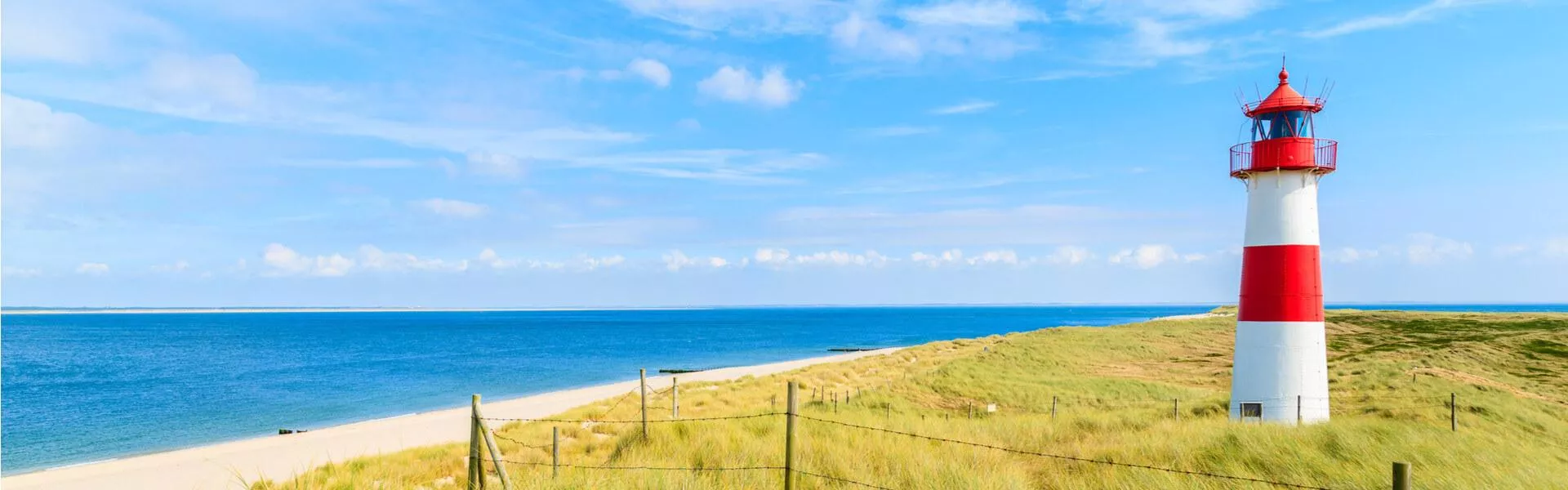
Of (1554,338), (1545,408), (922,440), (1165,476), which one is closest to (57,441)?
(922,440)

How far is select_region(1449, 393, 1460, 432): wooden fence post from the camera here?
11914 mm

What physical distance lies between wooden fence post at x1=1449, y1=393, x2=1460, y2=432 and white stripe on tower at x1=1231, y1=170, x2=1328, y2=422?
1655mm

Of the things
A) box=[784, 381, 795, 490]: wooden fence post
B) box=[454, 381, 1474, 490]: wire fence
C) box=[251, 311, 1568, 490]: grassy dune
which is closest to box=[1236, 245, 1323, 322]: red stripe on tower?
box=[454, 381, 1474, 490]: wire fence

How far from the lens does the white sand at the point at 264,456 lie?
64.4 feet

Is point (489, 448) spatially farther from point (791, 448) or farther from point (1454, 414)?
point (1454, 414)

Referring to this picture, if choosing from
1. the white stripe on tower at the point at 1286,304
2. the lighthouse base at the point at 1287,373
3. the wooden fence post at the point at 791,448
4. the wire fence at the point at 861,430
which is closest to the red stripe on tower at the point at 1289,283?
the white stripe on tower at the point at 1286,304

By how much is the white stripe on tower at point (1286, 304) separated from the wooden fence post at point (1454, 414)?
1655mm

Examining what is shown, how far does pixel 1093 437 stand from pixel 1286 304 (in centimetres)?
419

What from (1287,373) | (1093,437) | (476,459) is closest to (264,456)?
(476,459)

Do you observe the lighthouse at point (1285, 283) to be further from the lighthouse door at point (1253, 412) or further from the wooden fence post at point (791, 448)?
the wooden fence post at point (791, 448)

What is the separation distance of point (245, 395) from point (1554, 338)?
198ft

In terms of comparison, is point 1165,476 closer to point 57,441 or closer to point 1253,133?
point 1253,133

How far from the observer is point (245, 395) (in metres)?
43.1

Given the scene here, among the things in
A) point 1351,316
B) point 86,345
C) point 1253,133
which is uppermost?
point 1253,133
